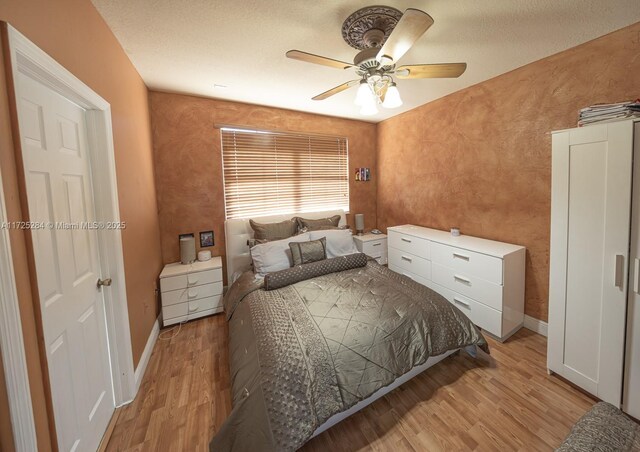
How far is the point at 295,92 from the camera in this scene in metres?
2.74

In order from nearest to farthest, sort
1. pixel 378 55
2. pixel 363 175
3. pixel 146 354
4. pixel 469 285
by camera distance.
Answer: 1. pixel 378 55
2. pixel 146 354
3. pixel 469 285
4. pixel 363 175

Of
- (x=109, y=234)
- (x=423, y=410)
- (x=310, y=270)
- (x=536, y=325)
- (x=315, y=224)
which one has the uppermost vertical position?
(x=109, y=234)

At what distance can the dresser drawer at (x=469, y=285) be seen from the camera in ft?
7.27

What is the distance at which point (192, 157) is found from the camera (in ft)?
9.58

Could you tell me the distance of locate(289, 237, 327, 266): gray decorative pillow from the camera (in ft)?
8.36

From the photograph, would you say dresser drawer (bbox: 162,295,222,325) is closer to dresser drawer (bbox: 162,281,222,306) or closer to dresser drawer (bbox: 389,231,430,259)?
dresser drawer (bbox: 162,281,222,306)

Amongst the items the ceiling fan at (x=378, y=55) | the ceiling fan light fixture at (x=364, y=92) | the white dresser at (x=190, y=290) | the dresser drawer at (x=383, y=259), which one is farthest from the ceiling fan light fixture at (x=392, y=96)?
the dresser drawer at (x=383, y=259)

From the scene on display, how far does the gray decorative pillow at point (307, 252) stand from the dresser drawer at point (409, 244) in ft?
3.81

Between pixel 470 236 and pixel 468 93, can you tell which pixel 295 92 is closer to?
pixel 468 93

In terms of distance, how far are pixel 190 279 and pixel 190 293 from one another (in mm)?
151

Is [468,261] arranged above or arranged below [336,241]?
below

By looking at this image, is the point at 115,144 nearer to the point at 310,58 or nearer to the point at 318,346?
the point at 310,58

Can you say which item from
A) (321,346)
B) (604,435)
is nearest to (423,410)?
(321,346)

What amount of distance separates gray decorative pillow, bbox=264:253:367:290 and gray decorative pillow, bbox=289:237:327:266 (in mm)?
122
